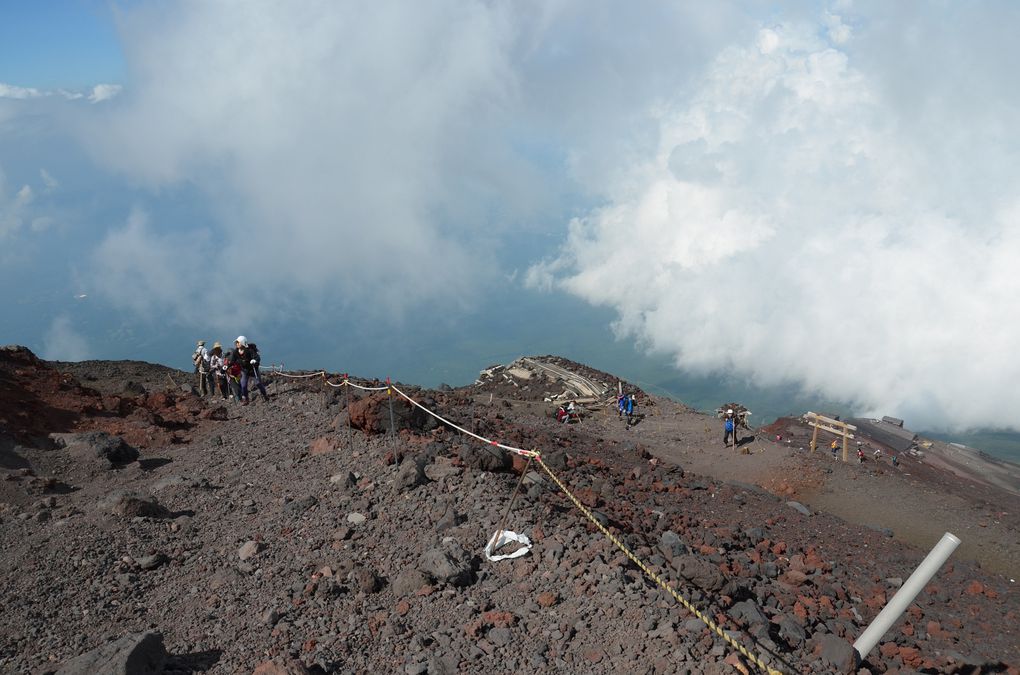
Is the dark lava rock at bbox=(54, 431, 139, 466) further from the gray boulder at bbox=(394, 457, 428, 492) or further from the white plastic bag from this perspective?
the white plastic bag

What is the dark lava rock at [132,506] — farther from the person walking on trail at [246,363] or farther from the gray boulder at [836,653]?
the gray boulder at [836,653]

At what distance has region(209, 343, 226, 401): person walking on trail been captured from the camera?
18750mm

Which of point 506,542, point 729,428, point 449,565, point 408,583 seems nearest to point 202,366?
point 408,583

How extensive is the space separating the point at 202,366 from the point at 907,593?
60.2 feet

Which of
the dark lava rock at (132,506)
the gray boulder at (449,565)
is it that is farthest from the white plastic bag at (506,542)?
the dark lava rock at (132,506)

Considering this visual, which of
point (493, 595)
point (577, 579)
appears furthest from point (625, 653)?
point (493, 595)

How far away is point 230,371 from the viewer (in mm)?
A: 18109

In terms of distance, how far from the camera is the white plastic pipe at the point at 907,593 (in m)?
6.85

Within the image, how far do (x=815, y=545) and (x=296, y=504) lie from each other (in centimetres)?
947

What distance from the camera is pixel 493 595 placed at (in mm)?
7711

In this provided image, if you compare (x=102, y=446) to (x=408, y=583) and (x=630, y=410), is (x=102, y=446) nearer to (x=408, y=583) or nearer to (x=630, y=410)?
(x=408, y=583)

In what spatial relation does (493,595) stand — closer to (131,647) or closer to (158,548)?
(131,647)

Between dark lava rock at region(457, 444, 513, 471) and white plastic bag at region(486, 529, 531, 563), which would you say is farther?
dark lava rock at region(457, 444, 513, 471)

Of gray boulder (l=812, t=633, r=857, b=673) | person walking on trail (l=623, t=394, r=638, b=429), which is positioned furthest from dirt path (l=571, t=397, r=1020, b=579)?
gray boulder (l=812, t=633, r=857, b=673)
